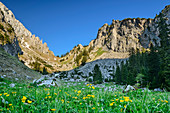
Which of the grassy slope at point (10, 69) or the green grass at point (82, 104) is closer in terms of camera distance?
the green grass at point (82, 104)

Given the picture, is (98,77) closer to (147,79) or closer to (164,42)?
(147,79)

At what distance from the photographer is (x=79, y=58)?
614 ft

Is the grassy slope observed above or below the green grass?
above

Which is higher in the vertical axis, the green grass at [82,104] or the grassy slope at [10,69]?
the grassy slope at [10,69]

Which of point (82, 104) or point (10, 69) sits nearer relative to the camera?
point (82, 104)

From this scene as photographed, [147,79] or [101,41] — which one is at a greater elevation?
[101,41]

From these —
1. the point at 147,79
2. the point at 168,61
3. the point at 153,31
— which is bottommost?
the point at 147,79

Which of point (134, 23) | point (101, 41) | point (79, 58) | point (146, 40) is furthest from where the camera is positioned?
point (79, 58)

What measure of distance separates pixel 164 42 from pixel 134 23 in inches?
6353

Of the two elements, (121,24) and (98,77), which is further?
(121,24)

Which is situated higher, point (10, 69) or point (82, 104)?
point (10, 69)

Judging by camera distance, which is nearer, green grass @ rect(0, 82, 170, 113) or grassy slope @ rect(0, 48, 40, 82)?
green grass @ rect(0, 82, 170, 113)

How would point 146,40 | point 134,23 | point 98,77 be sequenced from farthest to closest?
point 134,23 → point 146,40 → point 98,77

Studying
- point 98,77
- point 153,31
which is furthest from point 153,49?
point 153,31
